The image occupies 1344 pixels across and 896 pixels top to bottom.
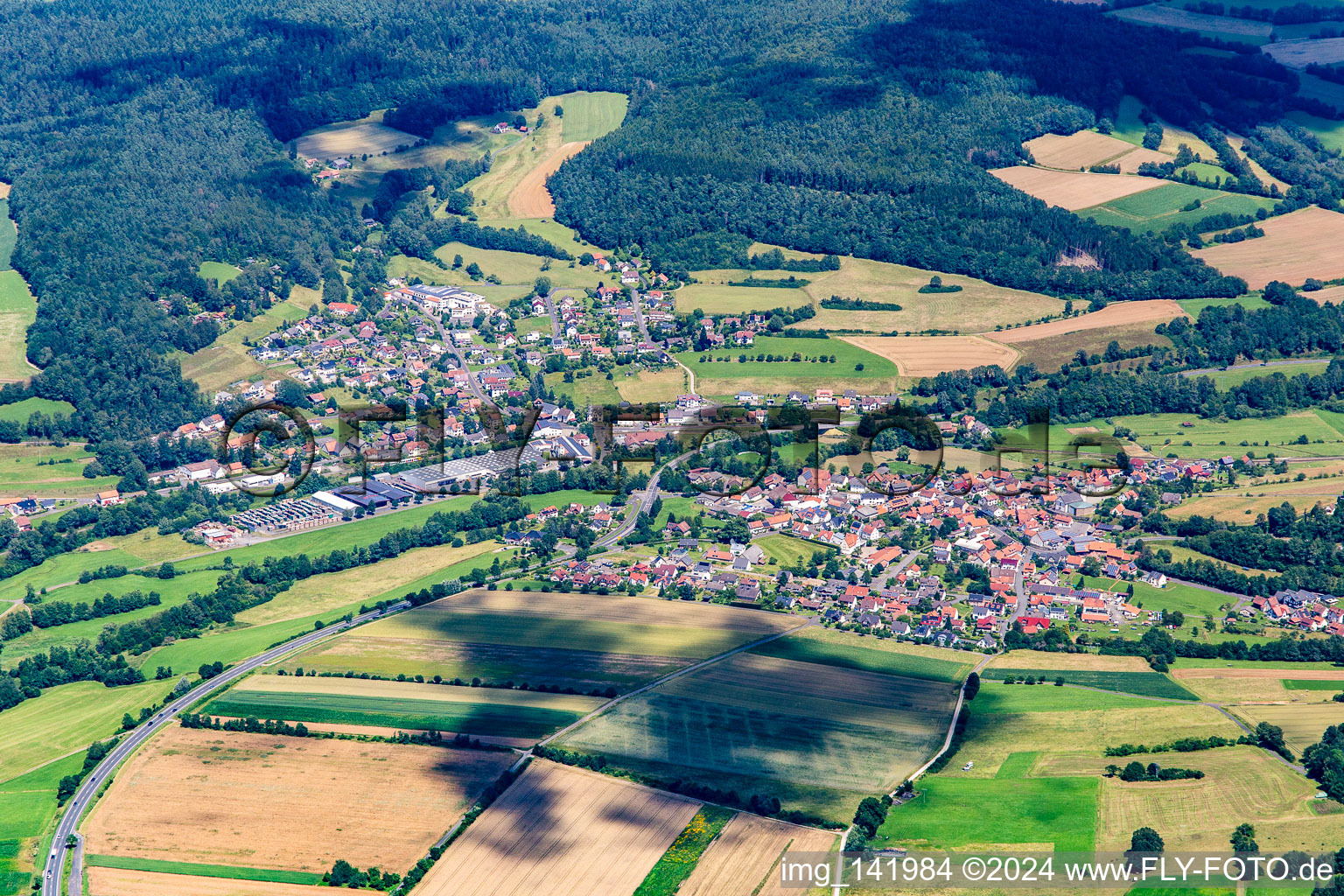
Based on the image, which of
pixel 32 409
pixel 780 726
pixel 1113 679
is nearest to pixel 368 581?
pixel 780 726

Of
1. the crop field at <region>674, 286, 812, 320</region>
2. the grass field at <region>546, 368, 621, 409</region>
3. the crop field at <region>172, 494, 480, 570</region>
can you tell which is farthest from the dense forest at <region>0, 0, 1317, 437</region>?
the grass field at <region>546, 368, 621, 409</region>

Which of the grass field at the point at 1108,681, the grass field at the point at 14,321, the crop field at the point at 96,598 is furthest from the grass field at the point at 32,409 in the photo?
the grass field at the point at 1108,681

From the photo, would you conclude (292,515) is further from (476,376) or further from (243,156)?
(243,156)

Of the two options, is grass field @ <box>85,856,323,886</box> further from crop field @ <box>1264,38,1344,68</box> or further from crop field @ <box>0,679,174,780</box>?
crop field @ <box>1264,38,1344,68</box>

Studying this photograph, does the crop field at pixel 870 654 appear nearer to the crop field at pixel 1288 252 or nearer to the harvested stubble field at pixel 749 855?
the harvested stubble field at pixel 749 855

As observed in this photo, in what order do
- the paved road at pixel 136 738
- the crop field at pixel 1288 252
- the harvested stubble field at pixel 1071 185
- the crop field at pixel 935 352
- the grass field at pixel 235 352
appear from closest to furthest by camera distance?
the paved road at pixel 136 738 → the crop field at pixel 935 352 → the grass field at pixel 235 352 → the crop field at pixel 1288 252 → the harvested stubble field at pixel 1071 185

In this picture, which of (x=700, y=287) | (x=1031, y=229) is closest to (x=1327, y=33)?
(x=1031, y=229)
